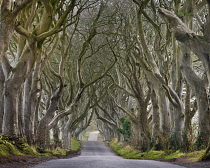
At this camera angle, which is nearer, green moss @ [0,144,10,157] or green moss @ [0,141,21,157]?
green moss @ [0,144,10,157]

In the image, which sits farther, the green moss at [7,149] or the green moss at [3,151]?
the green moss at [7,149]

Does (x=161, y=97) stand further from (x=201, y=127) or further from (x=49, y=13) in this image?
(x=49, y=13)

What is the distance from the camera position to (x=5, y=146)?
1021 cm

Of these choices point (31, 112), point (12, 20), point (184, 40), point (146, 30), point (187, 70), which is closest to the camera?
point (12, 20)

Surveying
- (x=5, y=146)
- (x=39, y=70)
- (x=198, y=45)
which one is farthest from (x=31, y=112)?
(x=198, y=45)

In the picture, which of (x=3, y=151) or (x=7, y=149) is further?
(x=7, y=149)

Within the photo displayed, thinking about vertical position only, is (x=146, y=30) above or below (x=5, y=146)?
above

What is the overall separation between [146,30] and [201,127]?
11.3 meters

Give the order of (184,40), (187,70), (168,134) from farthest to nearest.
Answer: (168,134), (187,70), (184,40)

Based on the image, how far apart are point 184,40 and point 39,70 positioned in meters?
7.72

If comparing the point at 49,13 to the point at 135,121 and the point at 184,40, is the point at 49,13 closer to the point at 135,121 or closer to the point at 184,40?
the point at 184,40

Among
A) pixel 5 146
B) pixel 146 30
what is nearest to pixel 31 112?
pixel 5 146

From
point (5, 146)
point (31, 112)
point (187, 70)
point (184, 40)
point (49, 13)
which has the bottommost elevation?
point (5, 146)

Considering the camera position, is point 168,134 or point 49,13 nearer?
point 49,13
